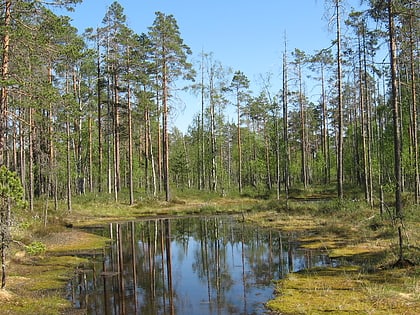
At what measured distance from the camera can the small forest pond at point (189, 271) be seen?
1041 cm

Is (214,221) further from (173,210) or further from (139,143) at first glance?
(139,143)

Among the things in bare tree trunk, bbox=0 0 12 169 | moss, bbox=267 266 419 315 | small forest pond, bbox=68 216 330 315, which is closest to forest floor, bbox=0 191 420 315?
moss, bbox=267 266 419 315

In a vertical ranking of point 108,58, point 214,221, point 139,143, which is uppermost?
point 108,58

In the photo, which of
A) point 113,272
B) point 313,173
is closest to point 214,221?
point 113,272

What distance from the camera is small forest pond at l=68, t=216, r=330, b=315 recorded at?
10.4 meters

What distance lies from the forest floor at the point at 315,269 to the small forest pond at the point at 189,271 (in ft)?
2.21

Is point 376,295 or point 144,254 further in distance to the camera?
point 144,254

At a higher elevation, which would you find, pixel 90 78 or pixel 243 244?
pixel 90 78

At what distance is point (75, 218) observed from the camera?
30156 mm

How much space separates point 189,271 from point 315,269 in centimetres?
437

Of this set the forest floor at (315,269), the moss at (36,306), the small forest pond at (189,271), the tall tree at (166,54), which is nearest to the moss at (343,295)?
the forest floor at (315,269)

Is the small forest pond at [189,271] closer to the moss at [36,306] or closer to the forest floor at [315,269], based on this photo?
the moss at [36,306]

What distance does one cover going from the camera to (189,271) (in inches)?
577

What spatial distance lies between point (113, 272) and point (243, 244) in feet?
23.9
